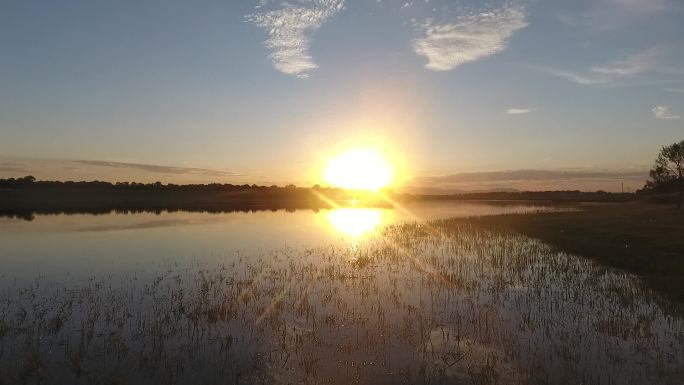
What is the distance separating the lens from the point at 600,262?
28.0 m

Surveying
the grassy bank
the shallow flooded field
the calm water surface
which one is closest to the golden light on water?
the calm water surface

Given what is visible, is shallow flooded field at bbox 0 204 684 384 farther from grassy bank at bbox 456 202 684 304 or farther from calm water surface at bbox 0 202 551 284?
calm water surface at bbox 0 202 551 284

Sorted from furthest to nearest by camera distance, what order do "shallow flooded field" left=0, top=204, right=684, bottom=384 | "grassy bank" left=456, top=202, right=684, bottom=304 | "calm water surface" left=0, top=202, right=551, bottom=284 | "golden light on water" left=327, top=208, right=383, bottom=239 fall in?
"golden light on water" left=327, top=208, right=383, bottom=239, "calm water surface" left=0, top=202, right=551, bottom=284, "grassy bank" left=456, top=202, right=684, bottom=304, "shallow flooded field" left=0, top=204, right=684, bottom=384

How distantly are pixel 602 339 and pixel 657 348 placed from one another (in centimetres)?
140

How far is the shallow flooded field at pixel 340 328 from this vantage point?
11.1 m

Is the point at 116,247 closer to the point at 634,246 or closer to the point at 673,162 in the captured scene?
the point at 634,246

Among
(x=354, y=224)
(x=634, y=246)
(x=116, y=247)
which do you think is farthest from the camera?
(x=354, y=224)

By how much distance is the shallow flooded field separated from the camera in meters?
11.1

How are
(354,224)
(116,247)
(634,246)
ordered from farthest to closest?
(354,224), (116,247), (634,246)

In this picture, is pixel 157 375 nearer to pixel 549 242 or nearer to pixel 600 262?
pixel 600 262

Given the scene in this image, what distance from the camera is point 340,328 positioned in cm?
1471

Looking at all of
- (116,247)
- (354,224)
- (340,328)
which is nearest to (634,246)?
(340,328)

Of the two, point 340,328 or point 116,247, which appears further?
point 116,247

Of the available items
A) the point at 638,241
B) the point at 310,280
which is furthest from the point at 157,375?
the point at 638,241
